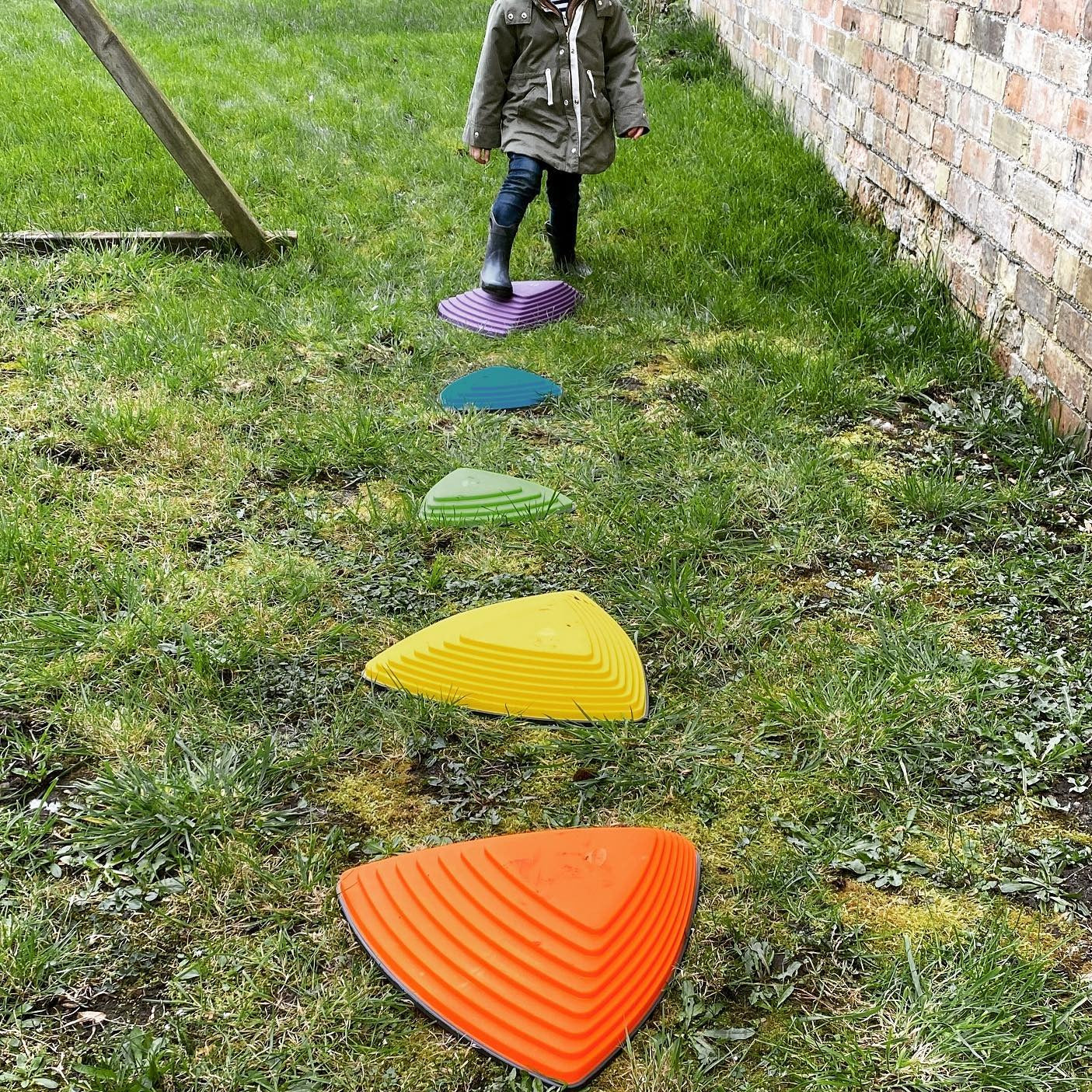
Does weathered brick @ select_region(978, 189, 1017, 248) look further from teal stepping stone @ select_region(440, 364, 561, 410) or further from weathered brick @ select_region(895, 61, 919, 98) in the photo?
teal stepping stone @ select_region(440, 364, 561, 410)

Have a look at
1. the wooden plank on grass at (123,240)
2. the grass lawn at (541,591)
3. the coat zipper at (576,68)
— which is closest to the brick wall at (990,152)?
the grass lawn at (541,591)

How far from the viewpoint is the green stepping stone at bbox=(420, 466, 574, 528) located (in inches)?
104

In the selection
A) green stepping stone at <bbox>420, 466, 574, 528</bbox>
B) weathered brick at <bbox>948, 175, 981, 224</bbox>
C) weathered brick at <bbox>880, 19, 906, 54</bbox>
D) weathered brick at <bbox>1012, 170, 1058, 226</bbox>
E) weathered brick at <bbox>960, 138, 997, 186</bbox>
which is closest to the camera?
green stepping stone at <bbox>420, 466, 574, 528</bbox>

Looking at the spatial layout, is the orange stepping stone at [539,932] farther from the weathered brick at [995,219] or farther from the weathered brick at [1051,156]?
the weathered brick at [995,219]

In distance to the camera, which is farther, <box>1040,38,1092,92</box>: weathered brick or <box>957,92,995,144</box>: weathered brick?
<box>957,92,995,144</box>: weathered brick

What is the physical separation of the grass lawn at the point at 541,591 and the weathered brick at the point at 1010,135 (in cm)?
63

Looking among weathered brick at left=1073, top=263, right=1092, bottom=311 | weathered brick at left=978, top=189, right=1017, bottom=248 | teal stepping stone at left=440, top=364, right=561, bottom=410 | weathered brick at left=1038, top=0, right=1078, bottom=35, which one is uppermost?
weathered brick at left=1038, top=0, right=1078, bottom=35

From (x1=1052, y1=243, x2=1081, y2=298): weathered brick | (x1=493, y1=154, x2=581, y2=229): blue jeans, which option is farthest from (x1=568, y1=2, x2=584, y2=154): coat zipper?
(x1=1052, y1=243, x2=1081, y2=298): weathered brick

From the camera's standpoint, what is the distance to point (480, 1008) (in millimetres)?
1464

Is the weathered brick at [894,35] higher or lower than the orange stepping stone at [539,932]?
higher

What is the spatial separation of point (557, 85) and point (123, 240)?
1.92 metres

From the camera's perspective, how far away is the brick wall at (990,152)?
282 centimetres

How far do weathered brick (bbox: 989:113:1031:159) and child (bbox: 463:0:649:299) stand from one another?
128 centimetres

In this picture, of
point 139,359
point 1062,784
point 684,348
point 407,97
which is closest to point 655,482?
point 684,348
